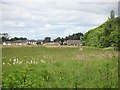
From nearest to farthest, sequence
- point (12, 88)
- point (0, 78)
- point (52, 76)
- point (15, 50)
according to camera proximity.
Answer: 1. point (12, 88)
2. point (0, 78)
3. point (52, 76)
4. point (15, 50)

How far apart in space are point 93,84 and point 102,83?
9.0 inches

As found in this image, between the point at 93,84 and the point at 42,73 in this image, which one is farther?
the point at 42,73

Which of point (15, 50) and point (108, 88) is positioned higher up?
point (15, 50)

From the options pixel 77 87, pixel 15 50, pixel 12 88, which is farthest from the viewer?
pixel 15 50

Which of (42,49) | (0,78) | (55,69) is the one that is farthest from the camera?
(42,49)

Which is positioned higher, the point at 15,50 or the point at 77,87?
the point at 15,50

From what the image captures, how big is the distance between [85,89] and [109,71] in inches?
59.5

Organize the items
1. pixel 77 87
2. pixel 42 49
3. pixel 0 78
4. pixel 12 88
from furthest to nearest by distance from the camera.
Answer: pixel 42 49
pixel 77 87
pixel 0 78
pixel 12 88

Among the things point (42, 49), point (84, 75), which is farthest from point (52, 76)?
point (42, 49)

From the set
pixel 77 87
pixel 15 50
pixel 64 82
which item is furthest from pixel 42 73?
pixel 15 50

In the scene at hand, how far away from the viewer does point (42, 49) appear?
1341cm

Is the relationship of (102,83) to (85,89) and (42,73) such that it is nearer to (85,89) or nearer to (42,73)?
(85,89)

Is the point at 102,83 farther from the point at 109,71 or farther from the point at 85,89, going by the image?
the point at 109,71

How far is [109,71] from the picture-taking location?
7.67m
